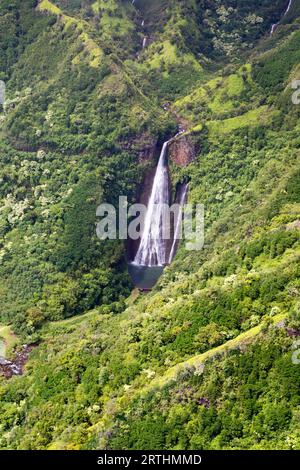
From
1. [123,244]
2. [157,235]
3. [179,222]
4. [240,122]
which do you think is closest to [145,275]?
[123,244]

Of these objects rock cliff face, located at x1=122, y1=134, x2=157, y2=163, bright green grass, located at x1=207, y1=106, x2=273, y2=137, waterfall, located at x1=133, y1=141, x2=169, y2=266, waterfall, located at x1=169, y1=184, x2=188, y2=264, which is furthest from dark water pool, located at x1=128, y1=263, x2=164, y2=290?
bright green grass, located at x1=207, y1=106, x2=273, y2=137

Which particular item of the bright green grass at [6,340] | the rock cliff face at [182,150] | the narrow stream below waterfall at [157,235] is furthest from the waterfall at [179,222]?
the bright green grass at [6,340]

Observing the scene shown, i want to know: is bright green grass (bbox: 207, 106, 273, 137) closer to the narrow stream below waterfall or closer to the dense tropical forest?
the dense tropical forest

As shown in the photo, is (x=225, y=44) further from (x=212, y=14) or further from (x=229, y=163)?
(x=229, y=163)

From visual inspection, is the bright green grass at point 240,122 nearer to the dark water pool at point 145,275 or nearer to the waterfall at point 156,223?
the waterfall at point 156,223
